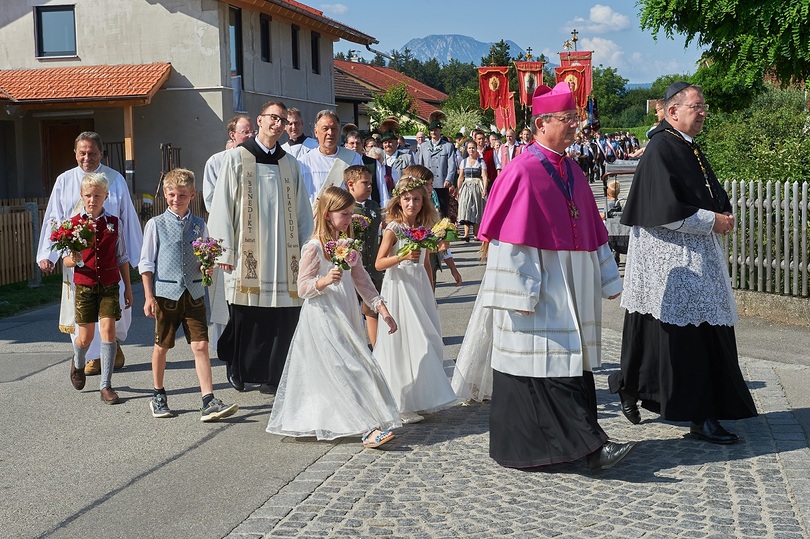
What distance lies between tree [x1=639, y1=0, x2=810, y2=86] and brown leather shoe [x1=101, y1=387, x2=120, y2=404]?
952cm

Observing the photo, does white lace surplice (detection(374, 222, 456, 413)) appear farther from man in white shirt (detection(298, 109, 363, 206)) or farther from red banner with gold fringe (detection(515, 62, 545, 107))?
red banner with gold fringe (detection(515, 62, 545, 107))

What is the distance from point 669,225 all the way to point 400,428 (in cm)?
210

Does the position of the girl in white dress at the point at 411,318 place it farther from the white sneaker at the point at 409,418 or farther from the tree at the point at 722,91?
the tree at the point at 722,91

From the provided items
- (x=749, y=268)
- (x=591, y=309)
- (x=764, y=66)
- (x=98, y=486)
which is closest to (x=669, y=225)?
(x=591, y=309)

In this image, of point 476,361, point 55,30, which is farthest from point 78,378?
point 55,30

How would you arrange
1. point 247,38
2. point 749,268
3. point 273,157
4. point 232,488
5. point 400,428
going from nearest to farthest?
point 232,488 < point 400,428 < point 273,157 < point 749,268 < point 247,38

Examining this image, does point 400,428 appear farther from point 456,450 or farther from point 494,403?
point 494,403

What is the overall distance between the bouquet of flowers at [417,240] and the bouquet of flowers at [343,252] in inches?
24.5

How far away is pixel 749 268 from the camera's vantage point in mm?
10984

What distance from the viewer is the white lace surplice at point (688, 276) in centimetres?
637

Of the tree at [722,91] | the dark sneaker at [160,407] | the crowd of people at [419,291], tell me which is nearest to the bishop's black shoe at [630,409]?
the crowd of people at [419,291]

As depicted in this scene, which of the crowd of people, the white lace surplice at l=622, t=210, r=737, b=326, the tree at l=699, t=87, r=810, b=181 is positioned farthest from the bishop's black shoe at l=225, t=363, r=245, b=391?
the tree at l=699, t=87, r=810, b=181

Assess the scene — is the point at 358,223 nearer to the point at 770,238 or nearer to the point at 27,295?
the point at 770,238

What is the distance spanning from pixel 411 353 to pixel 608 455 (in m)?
1.77
